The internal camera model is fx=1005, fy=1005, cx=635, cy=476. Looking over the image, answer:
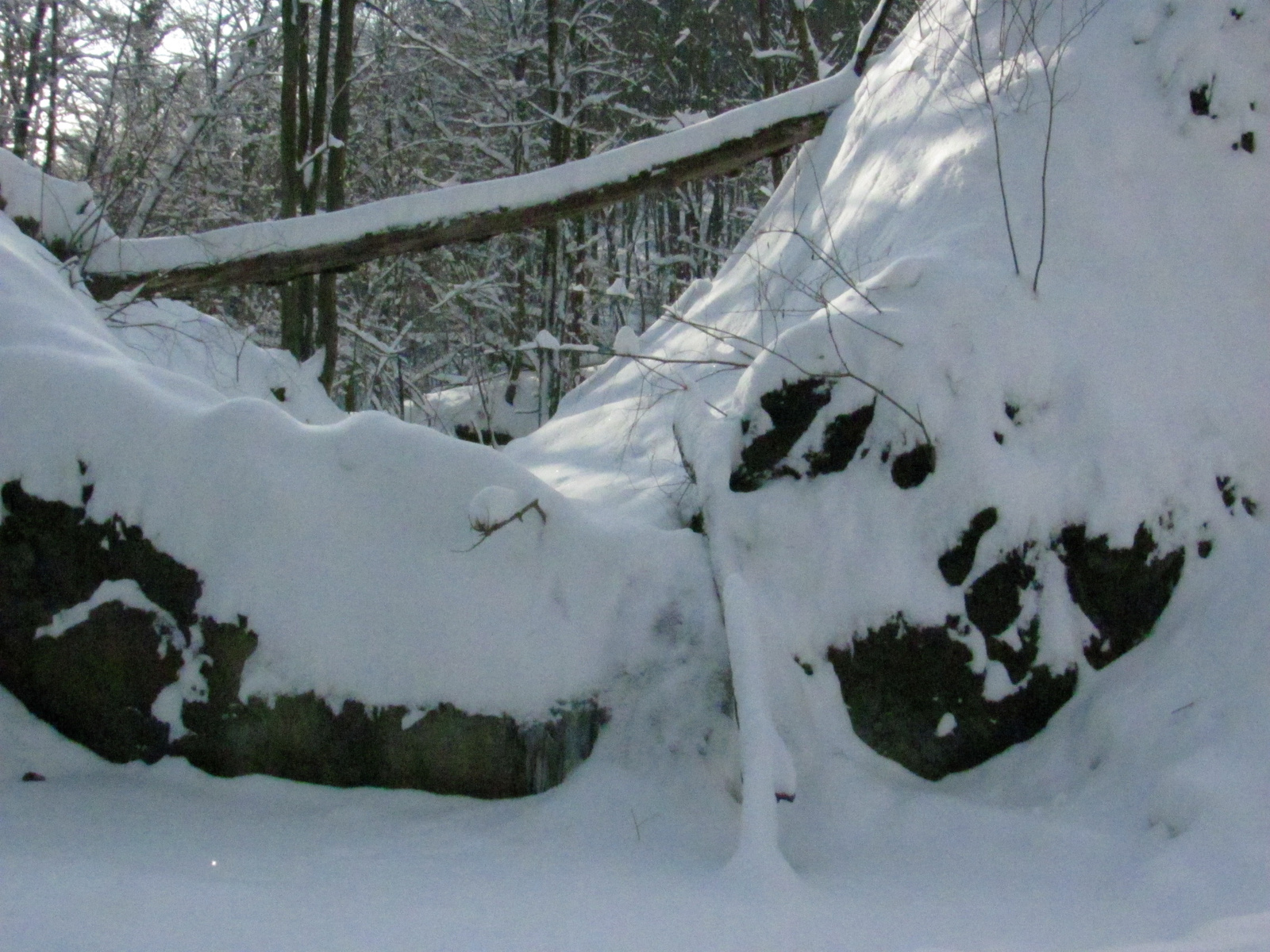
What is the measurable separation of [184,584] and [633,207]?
550 inches

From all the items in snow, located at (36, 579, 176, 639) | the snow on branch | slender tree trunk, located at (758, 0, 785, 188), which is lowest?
snow, located at (36, 579, 176, 639)

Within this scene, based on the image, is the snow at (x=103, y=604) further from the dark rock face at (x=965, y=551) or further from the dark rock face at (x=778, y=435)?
the dark rock face at (x=965, y=551)

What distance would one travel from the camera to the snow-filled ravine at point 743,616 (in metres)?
2.81

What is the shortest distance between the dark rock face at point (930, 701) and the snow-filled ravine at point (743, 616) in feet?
0.04

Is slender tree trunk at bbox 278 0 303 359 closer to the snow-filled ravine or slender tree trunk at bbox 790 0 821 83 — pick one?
slender tree trunk at bbox 790 0 821 83

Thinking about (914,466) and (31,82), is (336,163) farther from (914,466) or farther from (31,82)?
(914,466)

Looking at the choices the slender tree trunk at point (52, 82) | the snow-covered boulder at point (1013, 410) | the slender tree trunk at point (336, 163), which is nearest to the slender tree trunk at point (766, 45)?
the slender tree trunk at point (336, 163)

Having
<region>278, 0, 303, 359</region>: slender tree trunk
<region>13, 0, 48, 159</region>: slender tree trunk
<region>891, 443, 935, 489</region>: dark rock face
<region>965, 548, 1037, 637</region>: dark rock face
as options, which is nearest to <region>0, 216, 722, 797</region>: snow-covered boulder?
<region>891, 443, 935, 489</region>: dark rock face

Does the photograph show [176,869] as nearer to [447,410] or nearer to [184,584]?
[184,584]

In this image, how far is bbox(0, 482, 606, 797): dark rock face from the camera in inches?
129

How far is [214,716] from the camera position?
3299 millimetres

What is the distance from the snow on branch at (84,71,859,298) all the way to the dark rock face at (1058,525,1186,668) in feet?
12.1

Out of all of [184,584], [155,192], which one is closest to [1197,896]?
[184,584]

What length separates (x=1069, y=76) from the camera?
440 centimetres
